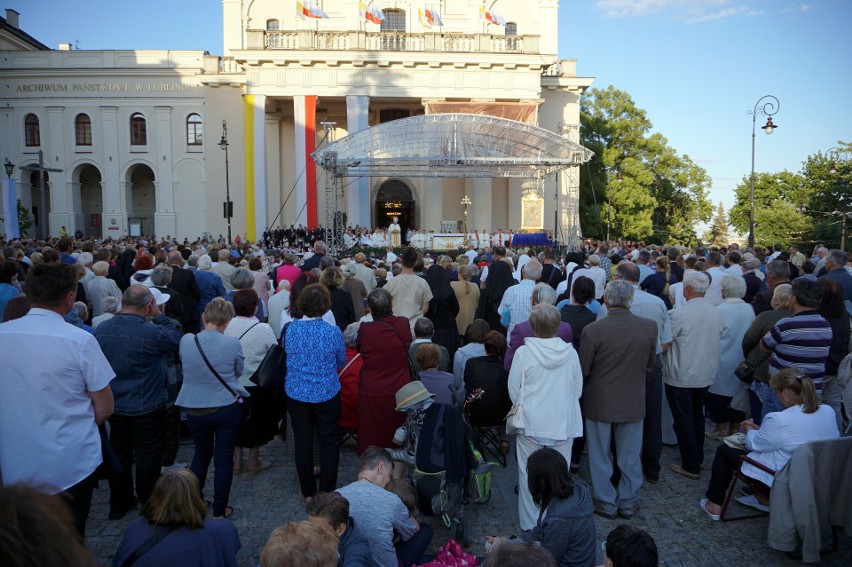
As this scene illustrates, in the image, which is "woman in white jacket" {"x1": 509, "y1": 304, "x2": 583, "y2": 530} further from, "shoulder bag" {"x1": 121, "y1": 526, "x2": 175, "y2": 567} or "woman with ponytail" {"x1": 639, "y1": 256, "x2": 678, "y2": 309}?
"woman with ponytail" {"x1": 639, "y1": 256, "x2": 678, "y2": 309}

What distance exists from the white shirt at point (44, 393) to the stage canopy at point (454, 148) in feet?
62.7

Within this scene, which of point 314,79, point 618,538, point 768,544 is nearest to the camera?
point 618,538

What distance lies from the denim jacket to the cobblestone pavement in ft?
3.79

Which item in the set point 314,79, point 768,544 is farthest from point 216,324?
point 314,79

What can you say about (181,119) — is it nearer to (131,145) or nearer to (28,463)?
(131,145)

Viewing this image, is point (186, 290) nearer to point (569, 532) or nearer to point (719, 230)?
point (569, 532)

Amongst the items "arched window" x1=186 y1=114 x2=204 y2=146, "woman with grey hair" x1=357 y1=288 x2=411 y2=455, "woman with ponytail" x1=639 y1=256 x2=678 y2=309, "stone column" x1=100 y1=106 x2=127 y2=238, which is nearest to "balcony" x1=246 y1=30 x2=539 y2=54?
"arched window" x1=186 y1=114 x2=204 y2=146

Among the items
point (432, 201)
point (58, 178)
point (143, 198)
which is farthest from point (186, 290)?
point (143, 198)

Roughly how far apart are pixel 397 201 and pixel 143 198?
17238mm

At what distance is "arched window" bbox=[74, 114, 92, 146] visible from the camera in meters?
36.2

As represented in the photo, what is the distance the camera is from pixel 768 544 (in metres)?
4.64

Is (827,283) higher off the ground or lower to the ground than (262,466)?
higher

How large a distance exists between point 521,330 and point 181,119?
3518 centimetres

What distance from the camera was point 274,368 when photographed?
5.16 meters
